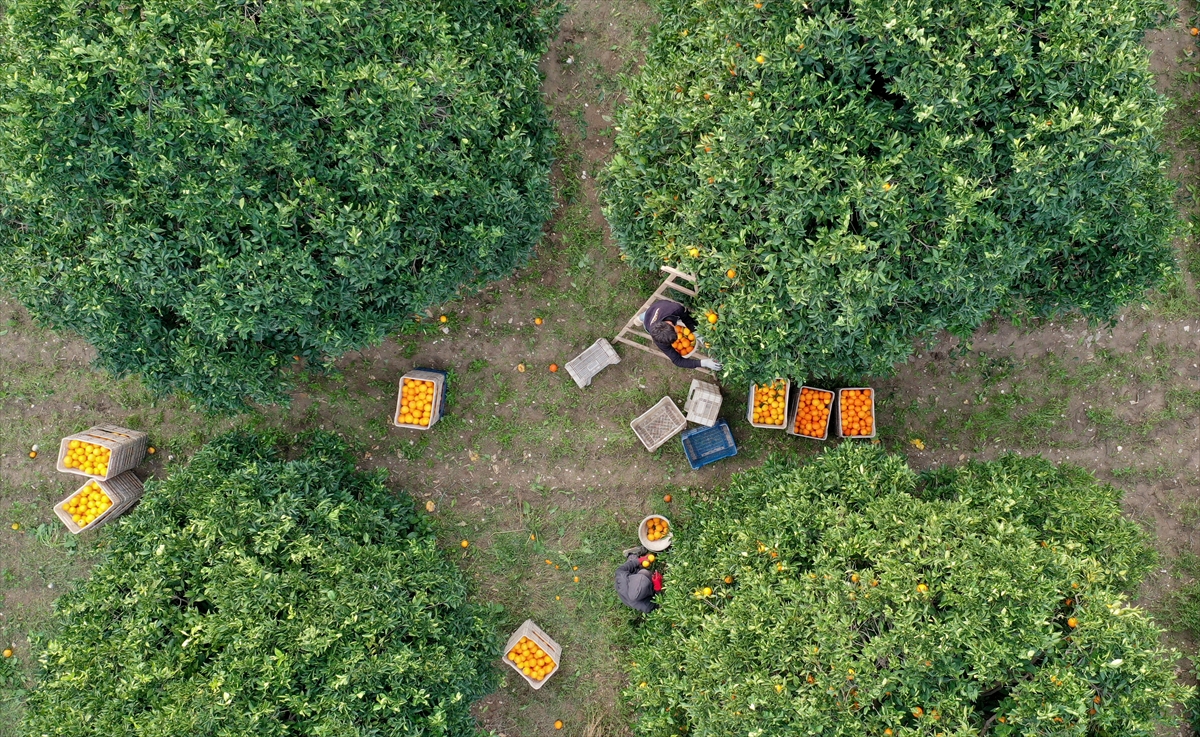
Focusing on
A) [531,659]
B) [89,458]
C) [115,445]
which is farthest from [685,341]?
[89,458]

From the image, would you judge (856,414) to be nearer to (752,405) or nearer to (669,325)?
(752,405)

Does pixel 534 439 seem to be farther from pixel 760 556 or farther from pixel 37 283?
pixel 37 283

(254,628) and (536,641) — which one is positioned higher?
(254,628)

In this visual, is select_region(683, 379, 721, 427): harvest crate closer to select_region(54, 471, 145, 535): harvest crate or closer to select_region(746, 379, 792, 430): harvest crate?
select_region(746, 379, 792, 430): harvest crate

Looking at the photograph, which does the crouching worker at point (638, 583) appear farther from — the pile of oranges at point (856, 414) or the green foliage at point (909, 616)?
the pile of oranges at point (856, 414)

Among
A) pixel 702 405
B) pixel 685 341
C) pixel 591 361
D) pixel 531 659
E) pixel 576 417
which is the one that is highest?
pixel 685 341
